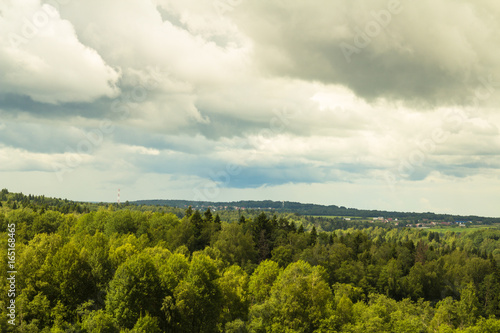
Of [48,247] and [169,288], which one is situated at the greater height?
[48,247]

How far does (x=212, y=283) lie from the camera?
69062mm

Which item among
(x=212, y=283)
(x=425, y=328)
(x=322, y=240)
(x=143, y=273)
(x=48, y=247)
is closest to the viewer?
(x=143, y=273)

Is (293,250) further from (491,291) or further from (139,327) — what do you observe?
(139,327)

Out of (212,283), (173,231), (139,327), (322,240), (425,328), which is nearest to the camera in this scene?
(139,327)

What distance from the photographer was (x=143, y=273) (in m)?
63.5

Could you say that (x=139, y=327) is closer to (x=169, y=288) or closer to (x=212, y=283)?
(x=169, y=288)

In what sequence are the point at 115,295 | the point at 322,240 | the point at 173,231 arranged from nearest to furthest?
the point at 115,295
the point at 173,231
the point at 322,240

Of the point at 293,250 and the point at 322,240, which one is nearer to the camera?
the point at 293,250

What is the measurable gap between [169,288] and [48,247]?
1182 inches

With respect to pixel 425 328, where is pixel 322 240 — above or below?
above

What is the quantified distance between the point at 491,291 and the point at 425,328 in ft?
254

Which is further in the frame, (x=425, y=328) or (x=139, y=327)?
(x=425, y=328)

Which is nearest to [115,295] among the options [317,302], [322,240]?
[317,302]

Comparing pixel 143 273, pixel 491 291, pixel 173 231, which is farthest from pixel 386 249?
pixel 143 273
